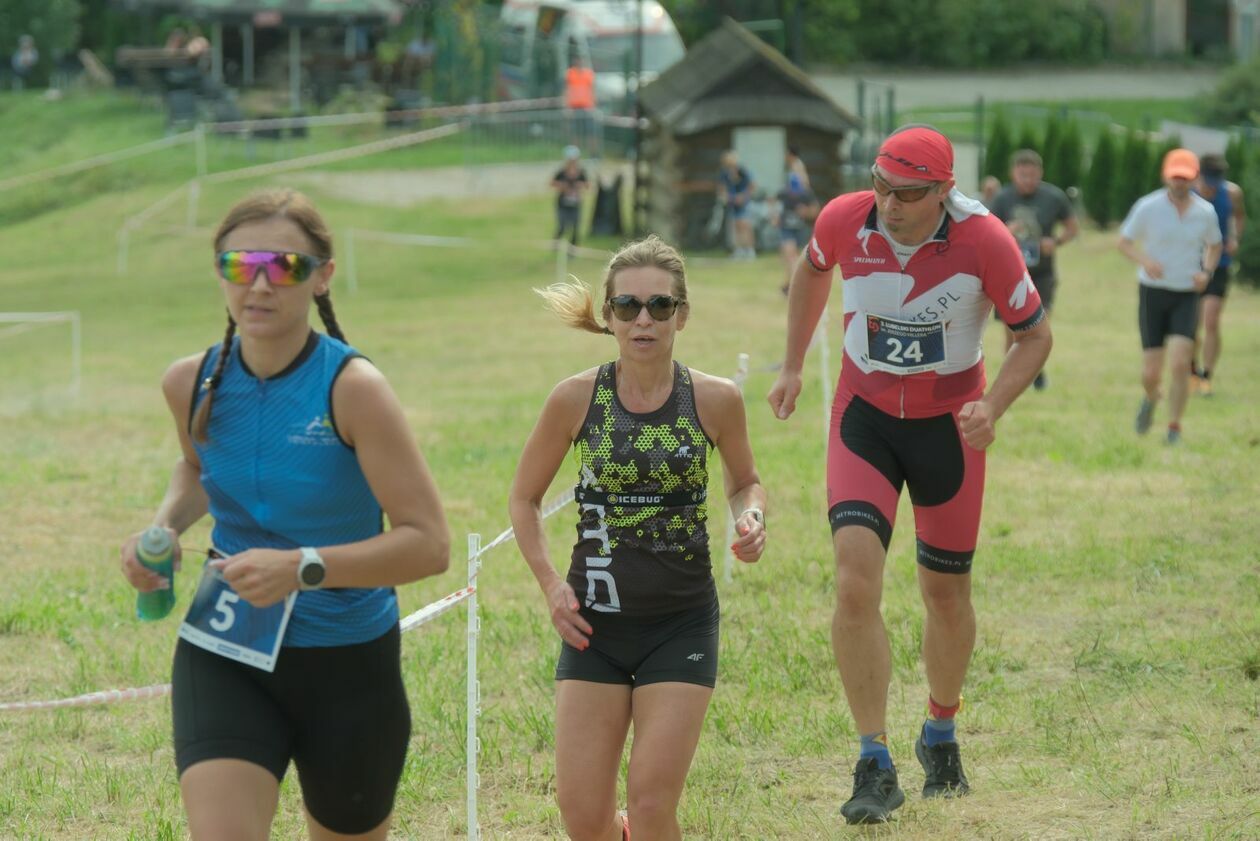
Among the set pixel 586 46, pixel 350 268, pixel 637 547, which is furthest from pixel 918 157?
pixel 586 46

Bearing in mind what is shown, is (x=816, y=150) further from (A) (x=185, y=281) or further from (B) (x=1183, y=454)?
(B) (x=1183, y=454)

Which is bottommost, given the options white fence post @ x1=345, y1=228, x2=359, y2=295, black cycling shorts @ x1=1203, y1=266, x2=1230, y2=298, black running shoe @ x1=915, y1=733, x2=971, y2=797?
white fence post @ x1=345, y1=228, x2=359, y2=295

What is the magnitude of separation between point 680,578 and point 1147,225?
359 inches

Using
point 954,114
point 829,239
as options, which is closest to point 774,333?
point 829,239

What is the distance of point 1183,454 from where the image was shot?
480 inches

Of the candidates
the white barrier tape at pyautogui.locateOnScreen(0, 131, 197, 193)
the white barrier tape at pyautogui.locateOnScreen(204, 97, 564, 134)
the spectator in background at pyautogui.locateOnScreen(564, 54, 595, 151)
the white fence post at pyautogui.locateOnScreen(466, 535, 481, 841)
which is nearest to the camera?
the white fence post at pyautogui.locateOnScreen(466, 535, 481, 841)

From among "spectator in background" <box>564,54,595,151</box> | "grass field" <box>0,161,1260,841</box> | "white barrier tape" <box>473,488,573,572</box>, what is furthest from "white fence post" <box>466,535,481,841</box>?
"spectator in background" <box>564,54,595,151</box>

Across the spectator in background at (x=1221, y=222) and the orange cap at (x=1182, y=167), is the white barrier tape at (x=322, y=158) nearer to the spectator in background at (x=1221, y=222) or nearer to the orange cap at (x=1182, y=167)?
the spectator in background at (x=1221, y=222)

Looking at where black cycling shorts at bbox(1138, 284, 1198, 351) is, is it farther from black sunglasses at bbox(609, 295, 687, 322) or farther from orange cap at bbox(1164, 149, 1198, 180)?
black sunglasses at bbox(609, 295, 687, 322)

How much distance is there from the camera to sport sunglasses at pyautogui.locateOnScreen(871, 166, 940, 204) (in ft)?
18.4

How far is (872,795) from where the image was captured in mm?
5535

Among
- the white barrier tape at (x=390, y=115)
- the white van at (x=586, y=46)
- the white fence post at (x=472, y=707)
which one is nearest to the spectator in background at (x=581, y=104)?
the white barrier tape at (x=390, y=115)

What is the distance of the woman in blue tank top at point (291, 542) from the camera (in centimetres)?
376

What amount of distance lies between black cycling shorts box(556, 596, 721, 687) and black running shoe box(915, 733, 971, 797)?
1.47 meters
